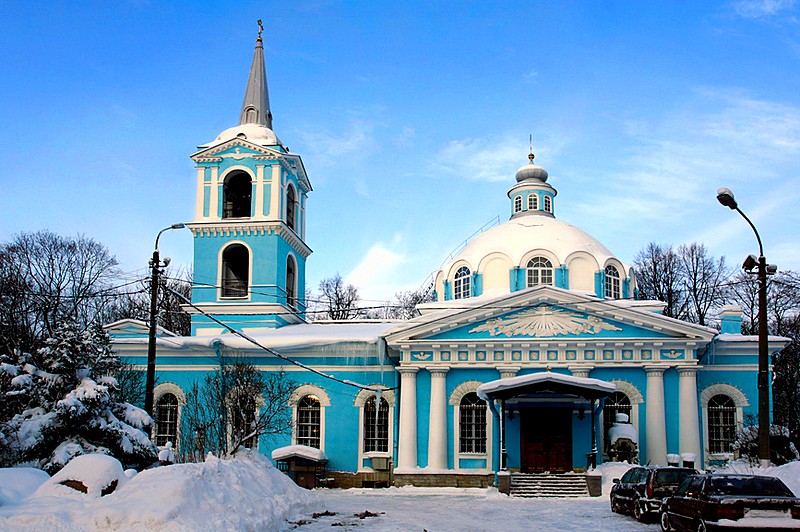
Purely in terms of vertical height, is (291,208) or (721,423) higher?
(291,208)

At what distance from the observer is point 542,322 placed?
31188 mm

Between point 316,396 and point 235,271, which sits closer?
point 316,396

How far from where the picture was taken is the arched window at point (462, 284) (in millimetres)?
36316

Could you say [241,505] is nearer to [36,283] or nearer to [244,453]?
[244,453]

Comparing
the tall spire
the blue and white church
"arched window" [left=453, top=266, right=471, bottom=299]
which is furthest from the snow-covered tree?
the tall spire

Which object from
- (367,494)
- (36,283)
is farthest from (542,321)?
(36,283)

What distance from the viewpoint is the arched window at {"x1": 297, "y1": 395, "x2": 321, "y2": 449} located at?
1307 inches

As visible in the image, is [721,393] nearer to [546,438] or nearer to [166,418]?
[546,438]

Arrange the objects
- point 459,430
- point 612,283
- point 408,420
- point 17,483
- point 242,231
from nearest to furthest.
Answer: point 17,483 < point 408,420 < point 459,430 < point 612,283 < point 242,231

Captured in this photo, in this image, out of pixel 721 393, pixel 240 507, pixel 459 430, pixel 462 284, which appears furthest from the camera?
pixel 462 284

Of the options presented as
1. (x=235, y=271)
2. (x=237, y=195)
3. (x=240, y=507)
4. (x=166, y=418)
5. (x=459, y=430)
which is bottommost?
(x=240, y=507)

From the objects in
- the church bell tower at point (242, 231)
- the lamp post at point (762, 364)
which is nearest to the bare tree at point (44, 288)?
the church bell tower at point (242, 231)

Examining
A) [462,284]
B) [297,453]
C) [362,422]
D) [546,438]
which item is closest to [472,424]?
[546,438]

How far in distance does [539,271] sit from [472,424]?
709 centimetres
